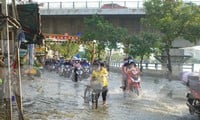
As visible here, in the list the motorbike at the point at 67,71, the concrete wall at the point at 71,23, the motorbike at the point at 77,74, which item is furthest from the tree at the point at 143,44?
the motorbike at the point at 77,74

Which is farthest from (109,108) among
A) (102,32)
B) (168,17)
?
(102,32)

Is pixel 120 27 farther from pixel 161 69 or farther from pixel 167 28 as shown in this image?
pixel 167 28

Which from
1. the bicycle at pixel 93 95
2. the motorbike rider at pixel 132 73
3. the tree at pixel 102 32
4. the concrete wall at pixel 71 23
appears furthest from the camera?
the concrete wall at pixel 71 23

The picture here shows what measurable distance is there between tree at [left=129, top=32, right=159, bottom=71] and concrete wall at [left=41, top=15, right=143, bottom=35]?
116 inches

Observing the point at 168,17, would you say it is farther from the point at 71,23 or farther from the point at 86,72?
the point at 71,23

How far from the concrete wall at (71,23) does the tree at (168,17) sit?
595 cm

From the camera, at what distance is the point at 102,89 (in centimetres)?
1445

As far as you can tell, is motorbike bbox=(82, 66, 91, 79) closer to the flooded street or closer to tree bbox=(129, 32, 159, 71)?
tree bbox=(129, 32, 159, 71)

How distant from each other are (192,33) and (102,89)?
21046 millimetres

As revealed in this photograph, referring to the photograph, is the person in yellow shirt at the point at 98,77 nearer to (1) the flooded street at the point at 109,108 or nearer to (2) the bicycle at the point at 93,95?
(2) the bicycle at the point at 93,95

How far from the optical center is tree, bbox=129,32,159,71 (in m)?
37.2

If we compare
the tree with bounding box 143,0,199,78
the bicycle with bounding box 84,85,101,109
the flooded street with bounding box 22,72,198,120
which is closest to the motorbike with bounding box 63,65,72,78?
the tree with bounding box 143,0,199,78

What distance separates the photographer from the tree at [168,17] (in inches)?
1319

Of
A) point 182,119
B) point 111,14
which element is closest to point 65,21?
point 111,14
